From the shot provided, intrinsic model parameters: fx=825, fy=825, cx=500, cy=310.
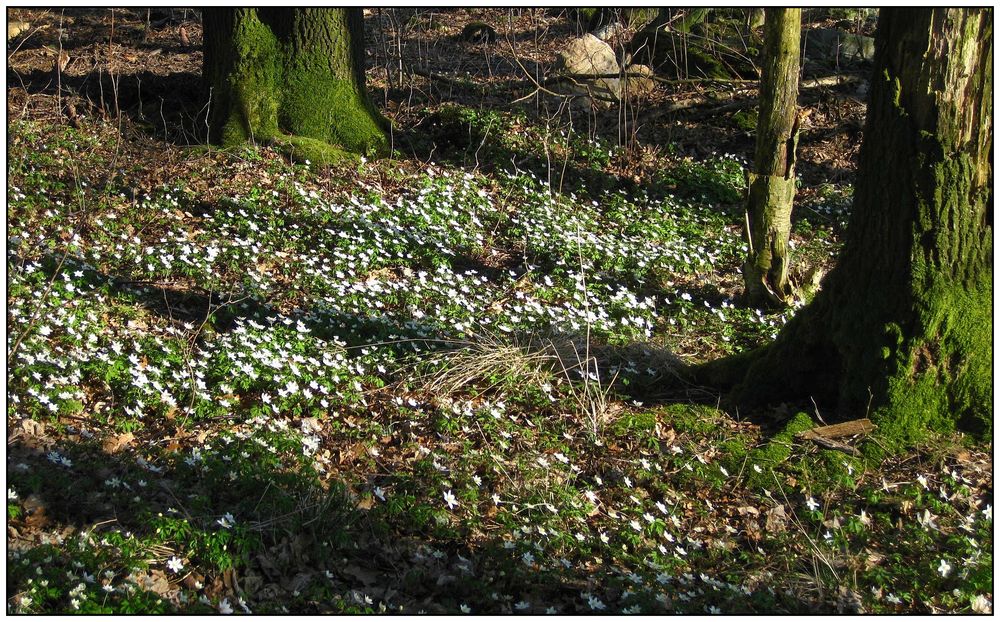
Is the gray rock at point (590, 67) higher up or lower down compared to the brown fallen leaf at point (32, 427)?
higher up

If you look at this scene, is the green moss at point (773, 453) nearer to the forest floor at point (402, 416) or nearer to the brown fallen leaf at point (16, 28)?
the forest floor at point (402, 416)

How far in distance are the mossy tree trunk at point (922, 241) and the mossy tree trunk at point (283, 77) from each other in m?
6.23

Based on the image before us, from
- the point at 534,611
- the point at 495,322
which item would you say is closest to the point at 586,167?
the point at 495,322

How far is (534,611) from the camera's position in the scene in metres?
3.87

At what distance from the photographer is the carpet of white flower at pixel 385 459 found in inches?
155

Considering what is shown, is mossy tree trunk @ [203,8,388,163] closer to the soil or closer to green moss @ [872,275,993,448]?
the soil

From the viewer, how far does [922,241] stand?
15.9 feet

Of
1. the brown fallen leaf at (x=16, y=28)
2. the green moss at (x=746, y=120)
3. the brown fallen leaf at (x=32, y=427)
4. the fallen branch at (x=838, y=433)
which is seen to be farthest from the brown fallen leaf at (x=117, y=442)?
the brown fallen leaf at (x=16, y=28)

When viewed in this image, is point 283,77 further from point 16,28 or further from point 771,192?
point 16,28

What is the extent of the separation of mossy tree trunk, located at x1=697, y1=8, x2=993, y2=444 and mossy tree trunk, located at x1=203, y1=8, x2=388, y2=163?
623 centimetres

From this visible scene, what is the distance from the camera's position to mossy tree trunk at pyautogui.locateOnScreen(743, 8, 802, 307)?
7445 millimetres

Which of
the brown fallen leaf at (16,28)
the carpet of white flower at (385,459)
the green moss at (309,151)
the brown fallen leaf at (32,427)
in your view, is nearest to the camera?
the carpet of white flower at (385,459)

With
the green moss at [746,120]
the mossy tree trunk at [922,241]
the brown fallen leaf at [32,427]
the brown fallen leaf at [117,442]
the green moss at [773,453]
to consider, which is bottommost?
the green moss at [773,453]

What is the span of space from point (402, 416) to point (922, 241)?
333cm
